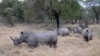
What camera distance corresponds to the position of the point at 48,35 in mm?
12336

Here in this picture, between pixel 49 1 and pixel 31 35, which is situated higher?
pixel 49 1

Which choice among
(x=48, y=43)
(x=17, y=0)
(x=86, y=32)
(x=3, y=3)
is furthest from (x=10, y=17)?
(x=48, y=43)

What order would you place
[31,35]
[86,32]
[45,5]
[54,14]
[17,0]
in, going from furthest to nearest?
[17,0] → [54,14] → [45,5] → [86,32] → [31,35]

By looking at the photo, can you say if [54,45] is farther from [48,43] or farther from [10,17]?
[10,17]

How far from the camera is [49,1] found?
2391 centimetres

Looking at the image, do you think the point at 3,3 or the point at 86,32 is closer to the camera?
the point at 86,32

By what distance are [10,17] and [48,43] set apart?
2039cm

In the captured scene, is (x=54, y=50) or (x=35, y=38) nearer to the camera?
(x=54, y=50)

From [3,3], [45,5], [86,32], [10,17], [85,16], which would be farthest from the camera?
[85,16]

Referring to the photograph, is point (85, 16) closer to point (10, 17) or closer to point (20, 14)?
point (20, 14)

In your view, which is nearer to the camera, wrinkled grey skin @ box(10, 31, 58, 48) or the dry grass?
the dry grass

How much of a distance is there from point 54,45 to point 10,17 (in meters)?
20.5

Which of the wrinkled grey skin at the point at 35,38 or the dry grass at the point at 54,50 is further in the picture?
the wrinkled grey skin at the point at 35,38

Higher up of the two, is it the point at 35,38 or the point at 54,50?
the point at 35,38
